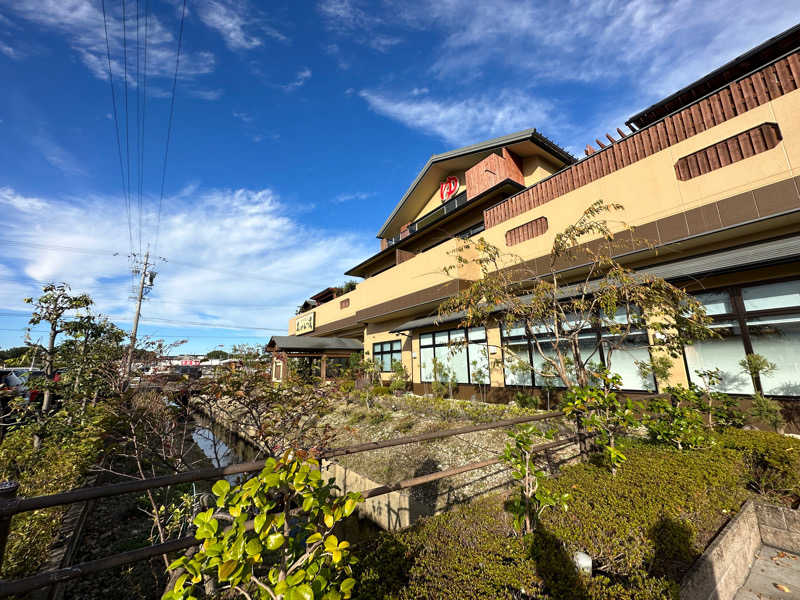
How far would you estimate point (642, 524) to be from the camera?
244cm

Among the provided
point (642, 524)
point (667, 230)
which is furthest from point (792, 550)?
point (667, 230)

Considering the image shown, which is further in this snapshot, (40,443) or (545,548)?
(40,443)

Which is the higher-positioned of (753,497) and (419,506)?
(753,497)

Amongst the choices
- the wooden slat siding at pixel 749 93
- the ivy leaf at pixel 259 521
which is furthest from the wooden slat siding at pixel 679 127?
the ivy leaf at pixel 259 521

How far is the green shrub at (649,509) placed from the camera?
88.8 inches

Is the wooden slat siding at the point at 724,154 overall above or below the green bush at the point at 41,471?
above

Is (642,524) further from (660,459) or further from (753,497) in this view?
(753,497)

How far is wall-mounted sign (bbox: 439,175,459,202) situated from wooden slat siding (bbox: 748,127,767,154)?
11.7 m

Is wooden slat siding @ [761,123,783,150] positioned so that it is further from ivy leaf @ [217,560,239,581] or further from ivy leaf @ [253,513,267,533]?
ivy leaf @ [217,560,239,581]

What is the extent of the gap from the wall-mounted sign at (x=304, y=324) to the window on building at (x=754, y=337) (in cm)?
2214

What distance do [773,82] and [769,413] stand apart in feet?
21.2

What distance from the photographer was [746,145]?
22.5 feet

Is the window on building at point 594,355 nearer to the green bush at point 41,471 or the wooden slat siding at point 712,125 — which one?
the wooden slat siding at point 712,125

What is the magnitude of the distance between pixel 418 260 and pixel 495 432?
8.47 metres
